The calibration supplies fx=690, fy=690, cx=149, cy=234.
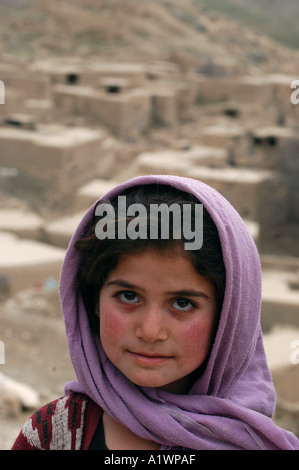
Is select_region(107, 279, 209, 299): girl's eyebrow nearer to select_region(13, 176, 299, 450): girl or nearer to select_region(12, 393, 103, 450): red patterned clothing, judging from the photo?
select_region(13, 176, 299, 450): girl

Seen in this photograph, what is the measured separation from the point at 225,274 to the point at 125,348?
224 millimetres

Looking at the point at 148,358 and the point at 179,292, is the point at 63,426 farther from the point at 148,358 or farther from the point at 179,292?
the point at 179,292

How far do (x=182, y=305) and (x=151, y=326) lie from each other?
75mm

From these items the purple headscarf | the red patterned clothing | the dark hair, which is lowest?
the red patterned clothing

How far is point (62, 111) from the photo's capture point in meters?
16.0

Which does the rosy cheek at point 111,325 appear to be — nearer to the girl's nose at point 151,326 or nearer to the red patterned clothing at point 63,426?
the girl's nose at point 151,326

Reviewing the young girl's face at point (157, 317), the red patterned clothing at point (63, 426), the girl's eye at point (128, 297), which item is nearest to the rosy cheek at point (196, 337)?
the young girl's face at point (157, 317)

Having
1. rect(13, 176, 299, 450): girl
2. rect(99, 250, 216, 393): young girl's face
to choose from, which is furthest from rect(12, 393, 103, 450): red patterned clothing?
rect(99, 250, 216, 393): young girl's face

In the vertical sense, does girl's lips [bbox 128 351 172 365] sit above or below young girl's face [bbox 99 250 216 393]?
below

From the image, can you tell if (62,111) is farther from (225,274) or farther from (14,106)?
(225,274)

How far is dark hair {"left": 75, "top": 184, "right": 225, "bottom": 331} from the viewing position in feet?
4.02

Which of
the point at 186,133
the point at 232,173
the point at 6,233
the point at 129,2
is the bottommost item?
the point at 6,233

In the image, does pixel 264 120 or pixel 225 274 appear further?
pixel 264 120

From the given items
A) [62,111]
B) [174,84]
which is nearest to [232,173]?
[62,111]
